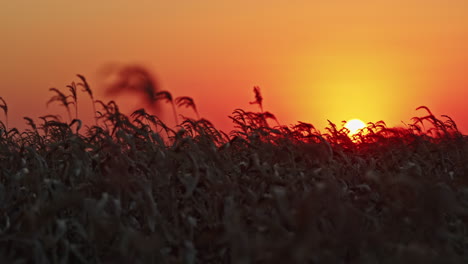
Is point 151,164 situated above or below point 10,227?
above

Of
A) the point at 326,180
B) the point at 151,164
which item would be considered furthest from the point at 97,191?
the point at 326,180

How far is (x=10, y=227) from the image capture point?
4.39 m

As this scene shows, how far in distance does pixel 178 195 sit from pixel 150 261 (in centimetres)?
149

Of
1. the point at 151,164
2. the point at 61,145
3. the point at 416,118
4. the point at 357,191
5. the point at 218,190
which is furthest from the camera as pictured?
the point at 416,118

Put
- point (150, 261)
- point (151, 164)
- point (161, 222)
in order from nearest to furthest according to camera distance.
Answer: point (150, 261), point (161, 222), point (151, 164)

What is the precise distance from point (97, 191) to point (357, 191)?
244 centimetres

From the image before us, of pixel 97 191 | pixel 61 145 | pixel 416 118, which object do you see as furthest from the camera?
pixel 416 118

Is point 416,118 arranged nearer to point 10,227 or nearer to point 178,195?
point 178,195

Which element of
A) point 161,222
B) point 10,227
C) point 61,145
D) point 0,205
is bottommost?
point 161,222

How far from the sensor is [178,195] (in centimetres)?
Answer: 497

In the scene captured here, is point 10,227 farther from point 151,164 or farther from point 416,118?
point 416,118

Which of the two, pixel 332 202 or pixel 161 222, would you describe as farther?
pixel 161 222

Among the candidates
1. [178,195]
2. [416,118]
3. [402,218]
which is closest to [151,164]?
[178,195]

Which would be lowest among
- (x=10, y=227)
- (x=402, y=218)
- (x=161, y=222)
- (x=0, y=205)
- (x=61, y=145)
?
(x=402, y=218)
